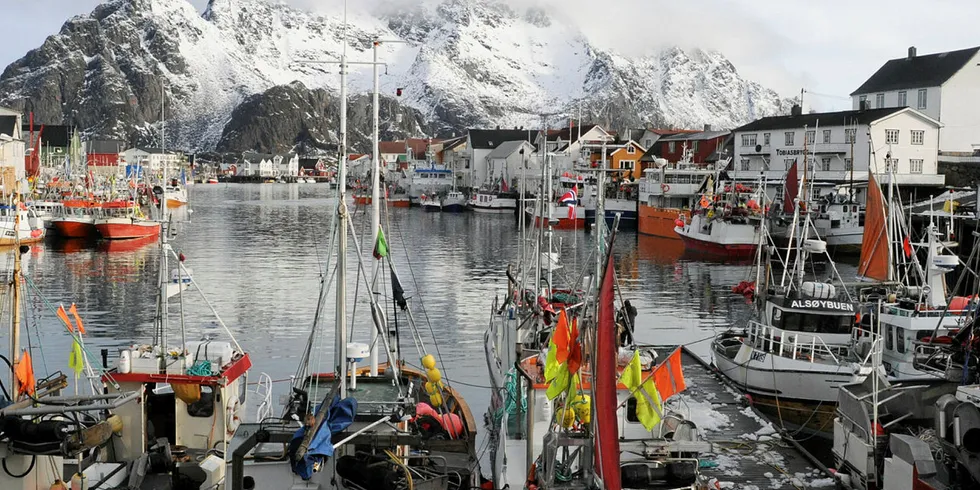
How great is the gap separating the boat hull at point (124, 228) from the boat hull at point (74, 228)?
116 centimetres

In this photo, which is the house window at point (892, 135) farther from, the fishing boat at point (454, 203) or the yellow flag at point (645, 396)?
the yellow flag at point (645, 396)

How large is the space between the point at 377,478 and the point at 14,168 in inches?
3662

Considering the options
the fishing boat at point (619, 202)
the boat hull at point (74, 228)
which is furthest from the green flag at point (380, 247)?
the fishing boat at point (619, 202)

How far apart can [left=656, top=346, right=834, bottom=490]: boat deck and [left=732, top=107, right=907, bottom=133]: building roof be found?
183 feet

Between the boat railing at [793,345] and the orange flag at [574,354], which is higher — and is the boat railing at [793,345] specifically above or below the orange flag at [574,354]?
below

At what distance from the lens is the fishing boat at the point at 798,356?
84.6ft

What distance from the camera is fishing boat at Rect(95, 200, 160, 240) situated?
7388cm

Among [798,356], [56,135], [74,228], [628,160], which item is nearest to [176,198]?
[56,135]

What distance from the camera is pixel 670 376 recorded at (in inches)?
668

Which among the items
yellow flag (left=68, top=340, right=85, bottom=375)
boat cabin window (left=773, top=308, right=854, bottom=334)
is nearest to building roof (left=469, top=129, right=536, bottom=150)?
boat cabin window (left=773, top=308, right=854, bottom=334)

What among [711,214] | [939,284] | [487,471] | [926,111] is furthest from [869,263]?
[926,111]

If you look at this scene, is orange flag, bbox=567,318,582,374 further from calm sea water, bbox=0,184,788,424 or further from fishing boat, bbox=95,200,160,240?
fishing boat, bbox=95,200,160,240

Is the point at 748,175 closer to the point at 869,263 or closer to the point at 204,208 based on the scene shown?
the point at 869,263

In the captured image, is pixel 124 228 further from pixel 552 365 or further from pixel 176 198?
pixel 552 365
